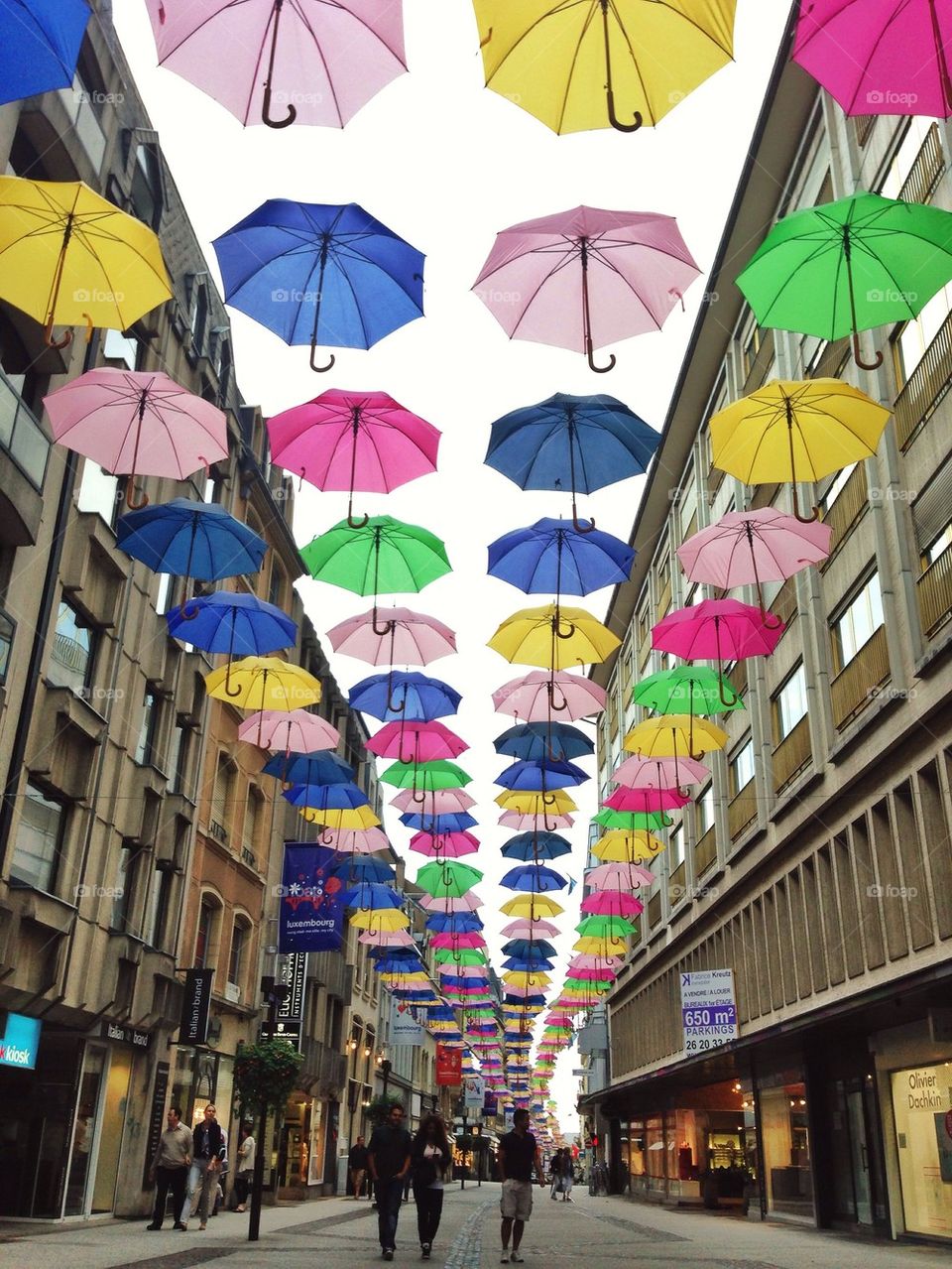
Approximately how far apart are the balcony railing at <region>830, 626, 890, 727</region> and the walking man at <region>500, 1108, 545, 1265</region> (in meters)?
9.79

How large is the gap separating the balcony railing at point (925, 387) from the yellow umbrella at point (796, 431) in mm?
4320

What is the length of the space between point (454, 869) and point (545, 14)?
2665 centimetres

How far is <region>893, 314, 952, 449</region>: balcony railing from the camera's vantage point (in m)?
17.9

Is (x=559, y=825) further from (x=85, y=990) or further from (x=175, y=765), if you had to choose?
(x=85, y=990)

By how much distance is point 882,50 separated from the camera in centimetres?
998

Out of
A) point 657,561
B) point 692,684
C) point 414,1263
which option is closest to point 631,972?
point 657,561

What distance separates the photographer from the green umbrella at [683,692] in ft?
68.6

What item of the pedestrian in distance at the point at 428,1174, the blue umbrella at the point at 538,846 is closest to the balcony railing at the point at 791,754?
the blue umbrella at the point at 538,846

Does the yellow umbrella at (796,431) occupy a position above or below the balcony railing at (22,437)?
below

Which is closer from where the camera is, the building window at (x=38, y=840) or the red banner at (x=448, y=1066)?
the building window at (x=38, y=840)

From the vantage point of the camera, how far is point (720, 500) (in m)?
34.9

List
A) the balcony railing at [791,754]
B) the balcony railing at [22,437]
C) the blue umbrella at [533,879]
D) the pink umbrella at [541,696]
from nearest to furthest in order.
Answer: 1. the balcony railing at [22,437]
2. the pink umbrella at [541,696]
3. the balcony railing at [791,754]
4. the blue umbrella at [533,879]

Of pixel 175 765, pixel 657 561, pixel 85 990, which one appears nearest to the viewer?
pixel 85 990

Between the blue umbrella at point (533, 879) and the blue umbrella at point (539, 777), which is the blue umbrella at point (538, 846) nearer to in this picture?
the blue umbrella at point (533, 879)
